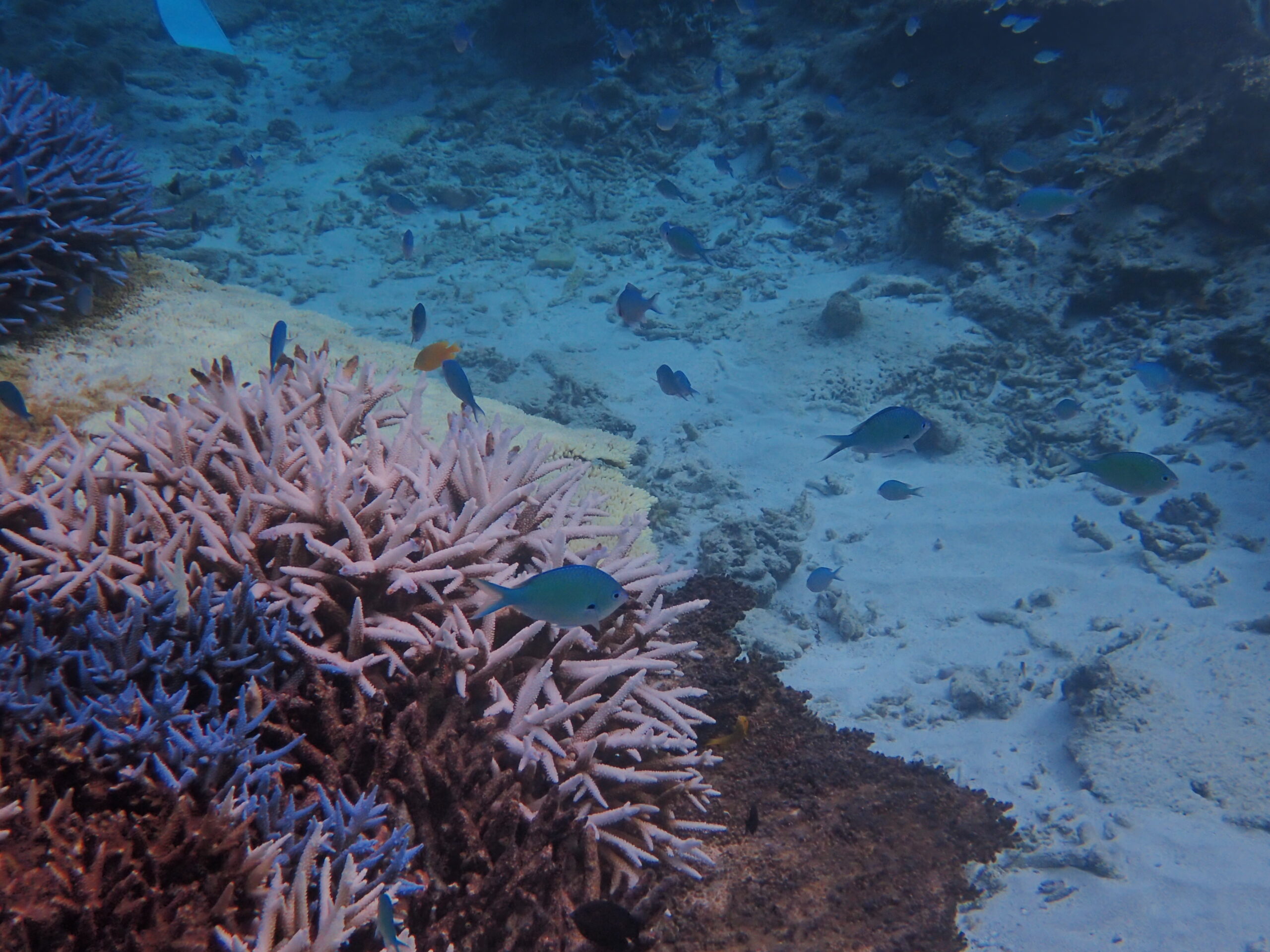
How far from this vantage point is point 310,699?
213 centimetres

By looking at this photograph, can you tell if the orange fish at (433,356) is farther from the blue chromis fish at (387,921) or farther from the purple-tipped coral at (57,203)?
the blue chromis fish at (387,921)

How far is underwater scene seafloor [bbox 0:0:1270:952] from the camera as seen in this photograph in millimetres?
1965

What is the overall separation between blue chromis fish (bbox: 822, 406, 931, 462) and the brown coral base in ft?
5.34

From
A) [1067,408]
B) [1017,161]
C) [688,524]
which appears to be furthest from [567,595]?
[1017,161]

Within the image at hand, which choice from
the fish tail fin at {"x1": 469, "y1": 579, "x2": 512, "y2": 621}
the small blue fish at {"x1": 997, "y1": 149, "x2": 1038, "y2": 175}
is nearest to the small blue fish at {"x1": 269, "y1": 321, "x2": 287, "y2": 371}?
the fish tail fin at {"x1": 469, "y1": 579, "x2": 512, "y2": 621}

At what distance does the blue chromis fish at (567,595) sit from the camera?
2111 mm

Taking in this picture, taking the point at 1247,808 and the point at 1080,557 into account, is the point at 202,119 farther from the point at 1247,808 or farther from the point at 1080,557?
the point at 1247,808

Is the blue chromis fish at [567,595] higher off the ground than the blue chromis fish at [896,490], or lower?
higher

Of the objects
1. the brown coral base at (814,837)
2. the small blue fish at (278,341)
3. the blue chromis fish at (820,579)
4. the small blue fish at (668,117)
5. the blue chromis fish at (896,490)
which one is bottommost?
the blue chromis fish at (820,579)

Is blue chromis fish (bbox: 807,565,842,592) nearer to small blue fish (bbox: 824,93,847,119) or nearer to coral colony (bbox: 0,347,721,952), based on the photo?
coral colony (bbox: 0,347,721,952)

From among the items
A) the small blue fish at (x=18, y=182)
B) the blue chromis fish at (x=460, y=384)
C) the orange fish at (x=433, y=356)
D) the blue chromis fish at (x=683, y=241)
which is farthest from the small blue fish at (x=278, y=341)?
the blue chromis fish at (x=683, y=241)

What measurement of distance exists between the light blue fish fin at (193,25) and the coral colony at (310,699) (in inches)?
467

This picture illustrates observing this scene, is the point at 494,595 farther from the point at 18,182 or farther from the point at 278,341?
the point at 18,182

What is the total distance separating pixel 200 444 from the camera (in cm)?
270
